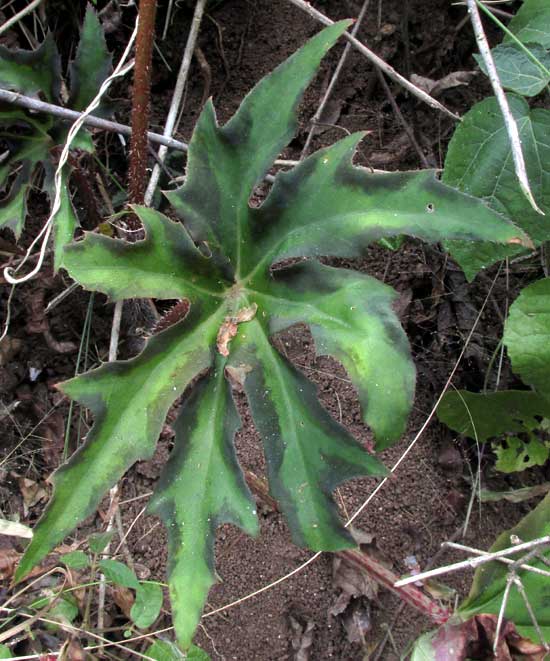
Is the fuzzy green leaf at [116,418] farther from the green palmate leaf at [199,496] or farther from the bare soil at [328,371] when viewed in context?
the bare soil at [328,371]


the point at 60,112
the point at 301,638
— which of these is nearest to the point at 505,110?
the point at 60,112

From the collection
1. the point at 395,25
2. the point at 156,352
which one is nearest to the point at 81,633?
the point at 156,352

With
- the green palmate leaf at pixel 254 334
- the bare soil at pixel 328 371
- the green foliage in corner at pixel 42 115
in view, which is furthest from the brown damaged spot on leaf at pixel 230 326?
the green foliage in corner at pixel 42 115

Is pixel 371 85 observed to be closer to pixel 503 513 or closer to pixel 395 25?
pixel 395 25

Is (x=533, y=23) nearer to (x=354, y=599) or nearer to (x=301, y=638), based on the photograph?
(x=354, y=599)

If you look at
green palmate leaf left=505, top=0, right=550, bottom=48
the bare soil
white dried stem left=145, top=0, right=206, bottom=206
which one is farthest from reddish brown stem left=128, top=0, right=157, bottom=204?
green palmate leaf left=505, top=0, right=550, bottom=48

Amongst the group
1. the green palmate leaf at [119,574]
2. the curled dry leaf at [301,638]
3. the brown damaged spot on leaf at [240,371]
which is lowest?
the curled dry leaf at [301,638]
